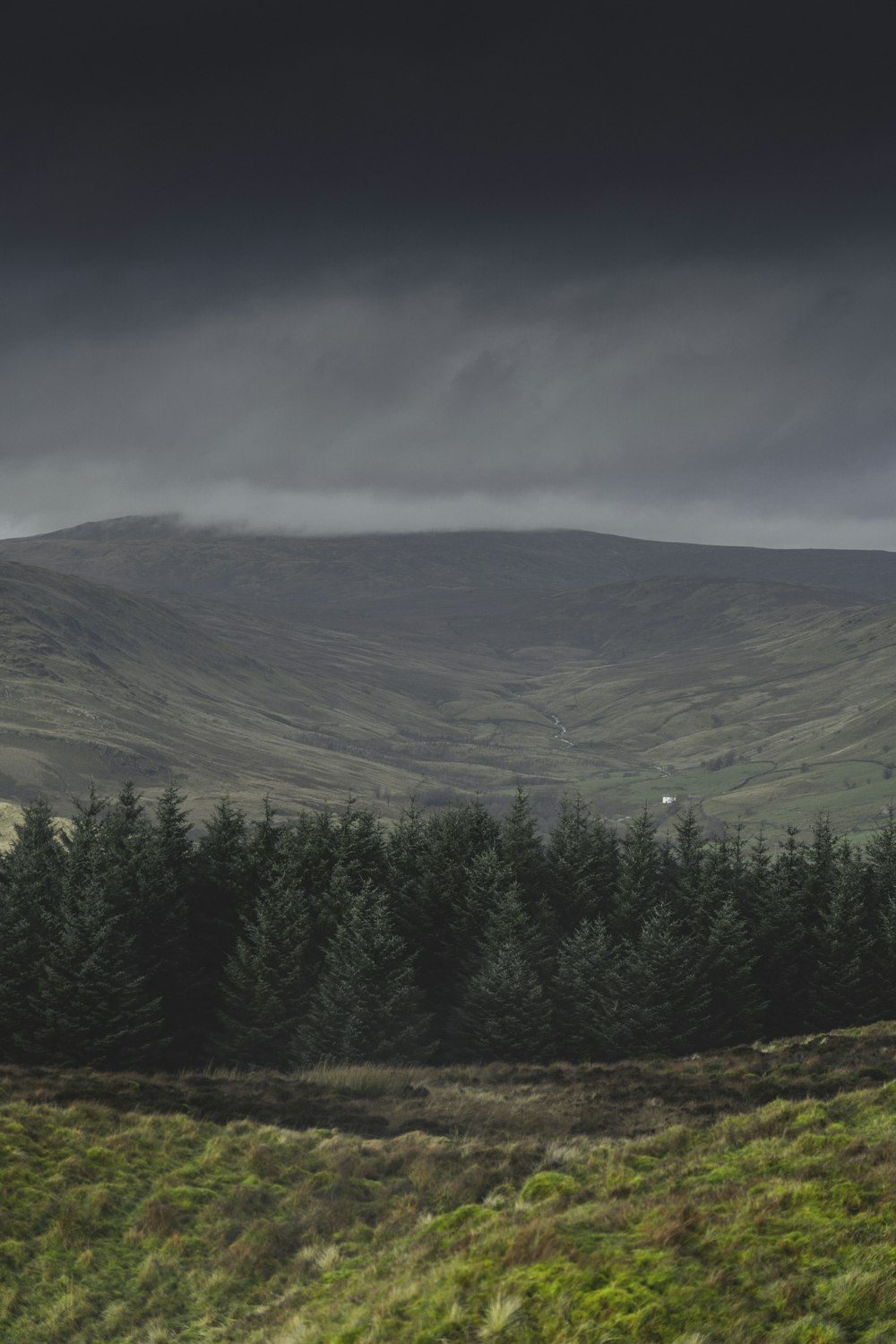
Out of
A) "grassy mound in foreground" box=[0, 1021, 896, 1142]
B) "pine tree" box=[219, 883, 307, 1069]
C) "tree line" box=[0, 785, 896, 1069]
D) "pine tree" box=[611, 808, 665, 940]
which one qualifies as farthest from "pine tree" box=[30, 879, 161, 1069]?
"pine tree" box=[611, 808, 665, 940]

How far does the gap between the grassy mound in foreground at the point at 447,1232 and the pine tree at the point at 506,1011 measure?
2085cm

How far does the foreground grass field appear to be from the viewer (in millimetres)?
12930

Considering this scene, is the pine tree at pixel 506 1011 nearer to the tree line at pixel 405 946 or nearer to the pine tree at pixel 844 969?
the tree line at pixel 405 946

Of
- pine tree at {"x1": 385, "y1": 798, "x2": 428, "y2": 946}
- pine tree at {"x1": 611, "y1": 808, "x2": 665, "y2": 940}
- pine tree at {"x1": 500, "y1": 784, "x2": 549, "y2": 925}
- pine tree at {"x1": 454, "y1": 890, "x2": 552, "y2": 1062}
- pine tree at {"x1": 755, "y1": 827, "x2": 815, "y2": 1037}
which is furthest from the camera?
pine tree at {"x1": 500, "y1": 784, "x2": 549, "y2": 925}

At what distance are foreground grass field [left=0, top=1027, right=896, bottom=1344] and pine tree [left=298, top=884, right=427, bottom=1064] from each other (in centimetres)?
1508

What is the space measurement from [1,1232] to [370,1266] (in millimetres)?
8452

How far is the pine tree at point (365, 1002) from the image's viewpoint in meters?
44.5

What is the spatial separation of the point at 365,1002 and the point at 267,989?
16.8ft

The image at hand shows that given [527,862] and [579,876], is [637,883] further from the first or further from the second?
[527,862]

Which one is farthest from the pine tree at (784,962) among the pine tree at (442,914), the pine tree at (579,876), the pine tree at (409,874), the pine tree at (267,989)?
the pine tree at (267,989)

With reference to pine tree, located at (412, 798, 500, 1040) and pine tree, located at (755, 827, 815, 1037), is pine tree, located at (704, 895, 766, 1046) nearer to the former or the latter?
pine tree, located at (755, 827, 815, 1037)

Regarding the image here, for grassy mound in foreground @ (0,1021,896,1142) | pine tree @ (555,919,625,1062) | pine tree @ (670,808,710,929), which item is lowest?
pine tree @ (555,919,625,1062)

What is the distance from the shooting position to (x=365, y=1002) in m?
45.5

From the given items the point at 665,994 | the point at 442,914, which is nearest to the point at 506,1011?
the point at 665,994
